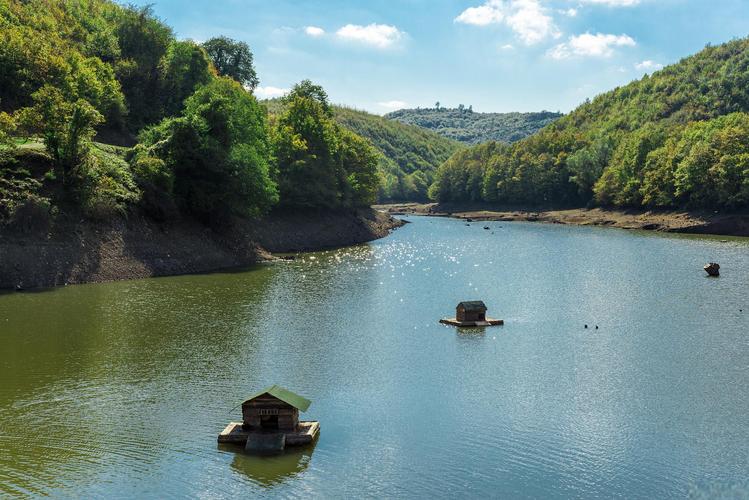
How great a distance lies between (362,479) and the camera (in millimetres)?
22797

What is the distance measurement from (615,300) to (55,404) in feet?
152

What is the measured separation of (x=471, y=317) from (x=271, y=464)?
27292 millimetres

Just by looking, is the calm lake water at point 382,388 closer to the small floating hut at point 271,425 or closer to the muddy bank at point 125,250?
the small floating hut at point 271,425

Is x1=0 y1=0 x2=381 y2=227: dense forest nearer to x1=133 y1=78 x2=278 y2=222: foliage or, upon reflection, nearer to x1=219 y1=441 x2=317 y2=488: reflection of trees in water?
x1=133 y1=78 x2=278 y2=222: foliage

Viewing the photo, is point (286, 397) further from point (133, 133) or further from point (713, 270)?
point (133, 133)

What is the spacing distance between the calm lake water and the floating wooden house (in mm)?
1652

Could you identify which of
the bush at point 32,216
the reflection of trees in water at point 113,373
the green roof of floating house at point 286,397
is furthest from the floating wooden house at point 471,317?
the bush at point 32,216

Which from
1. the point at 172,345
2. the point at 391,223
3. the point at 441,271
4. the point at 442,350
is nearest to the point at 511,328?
the point at 442,350

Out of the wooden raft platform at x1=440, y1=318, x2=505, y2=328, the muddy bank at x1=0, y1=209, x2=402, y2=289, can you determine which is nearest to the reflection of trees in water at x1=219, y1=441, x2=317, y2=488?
the wooden raft platform at x1=440, y1=318, x2=505, y2=328

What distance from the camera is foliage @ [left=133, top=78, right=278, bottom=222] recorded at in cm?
7588

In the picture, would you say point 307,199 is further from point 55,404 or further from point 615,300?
point 55,404

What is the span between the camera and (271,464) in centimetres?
2422

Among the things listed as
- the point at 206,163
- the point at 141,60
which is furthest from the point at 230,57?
the point at 206,163

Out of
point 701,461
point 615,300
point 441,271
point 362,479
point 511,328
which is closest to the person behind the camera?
point 362,479
